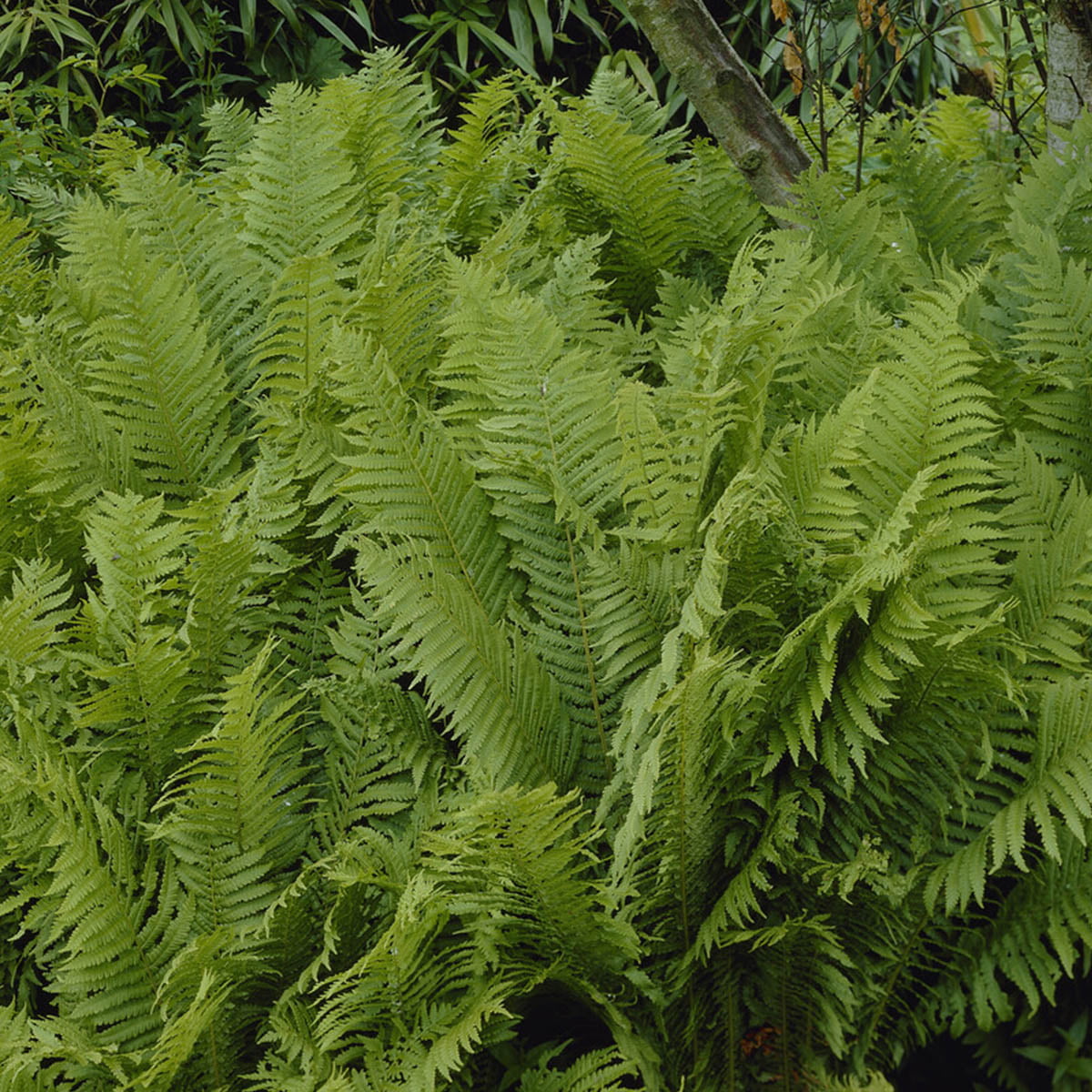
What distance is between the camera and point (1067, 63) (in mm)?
2479

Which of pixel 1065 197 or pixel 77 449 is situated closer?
pixel 77 449

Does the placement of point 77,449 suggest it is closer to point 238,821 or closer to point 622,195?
point 238,821

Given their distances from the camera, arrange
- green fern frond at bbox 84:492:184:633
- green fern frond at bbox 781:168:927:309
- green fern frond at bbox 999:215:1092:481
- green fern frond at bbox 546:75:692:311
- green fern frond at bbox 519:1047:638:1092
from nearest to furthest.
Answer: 1. green fern frond at bbox 519:1047:638:1092
2. green fern frond at bbox 84:492:184:633
3. green fern frond at bbox 999:215:1092:481
4. green fern frond at bbox 781:168:927:309
5. green fern frond at bbox 546:75:692:311

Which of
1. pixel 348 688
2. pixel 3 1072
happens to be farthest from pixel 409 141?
pixel 3 1072

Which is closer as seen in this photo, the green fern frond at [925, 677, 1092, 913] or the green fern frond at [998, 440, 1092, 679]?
the green fern frond at [925, 677, 1092, 913]

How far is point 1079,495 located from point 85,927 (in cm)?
137

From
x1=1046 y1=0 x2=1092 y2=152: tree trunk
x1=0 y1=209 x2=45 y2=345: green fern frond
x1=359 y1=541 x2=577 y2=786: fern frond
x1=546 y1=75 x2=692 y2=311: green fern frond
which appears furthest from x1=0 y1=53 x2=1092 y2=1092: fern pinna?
x1=1046 y1=0 x2=1092 y2=152: tree trunk

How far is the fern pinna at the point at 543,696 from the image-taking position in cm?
149

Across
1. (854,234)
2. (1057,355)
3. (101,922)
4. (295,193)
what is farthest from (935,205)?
(101,922)

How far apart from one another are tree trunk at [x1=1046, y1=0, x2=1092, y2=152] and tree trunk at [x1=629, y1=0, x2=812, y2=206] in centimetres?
47

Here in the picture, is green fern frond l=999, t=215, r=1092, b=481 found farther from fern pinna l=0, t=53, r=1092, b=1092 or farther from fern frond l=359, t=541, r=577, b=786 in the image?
fern frond l=359, t=541, r=577, b=786

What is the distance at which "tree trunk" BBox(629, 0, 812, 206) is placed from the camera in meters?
2.56

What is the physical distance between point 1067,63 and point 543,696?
1.68 m

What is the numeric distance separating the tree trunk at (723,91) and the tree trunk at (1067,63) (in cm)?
47
